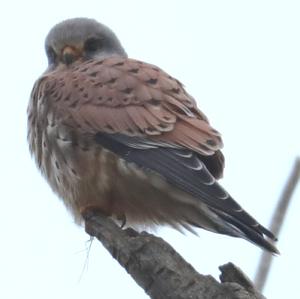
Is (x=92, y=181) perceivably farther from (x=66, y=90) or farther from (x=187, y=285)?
(x=187, y=285)

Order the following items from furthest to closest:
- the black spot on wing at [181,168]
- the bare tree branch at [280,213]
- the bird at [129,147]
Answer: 1. the bird at [129,147]
2. the black spot on wing at [181,168]
3. the bare tree branch at [280,213]

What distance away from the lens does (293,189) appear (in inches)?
122

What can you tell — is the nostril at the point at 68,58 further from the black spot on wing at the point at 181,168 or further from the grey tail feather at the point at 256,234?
the grey tail feather at the point at 256,234

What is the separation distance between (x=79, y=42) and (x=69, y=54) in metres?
0.17

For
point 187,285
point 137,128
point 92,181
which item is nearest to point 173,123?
point 137,128

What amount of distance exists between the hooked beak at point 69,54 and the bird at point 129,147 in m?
0.23

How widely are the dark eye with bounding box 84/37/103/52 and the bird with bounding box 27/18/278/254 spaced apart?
17.9 inches

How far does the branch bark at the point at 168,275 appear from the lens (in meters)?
2.87

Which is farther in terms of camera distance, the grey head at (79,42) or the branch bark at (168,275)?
the grey head at (79,42)

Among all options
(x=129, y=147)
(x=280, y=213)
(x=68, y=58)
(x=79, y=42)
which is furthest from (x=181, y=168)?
(x=79, y=42)

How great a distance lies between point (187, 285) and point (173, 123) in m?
1.55

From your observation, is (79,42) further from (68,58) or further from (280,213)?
(280,213)

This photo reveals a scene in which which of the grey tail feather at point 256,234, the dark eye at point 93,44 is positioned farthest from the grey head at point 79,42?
the grey tail feather at point 256,234

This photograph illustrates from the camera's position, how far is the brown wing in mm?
4273
